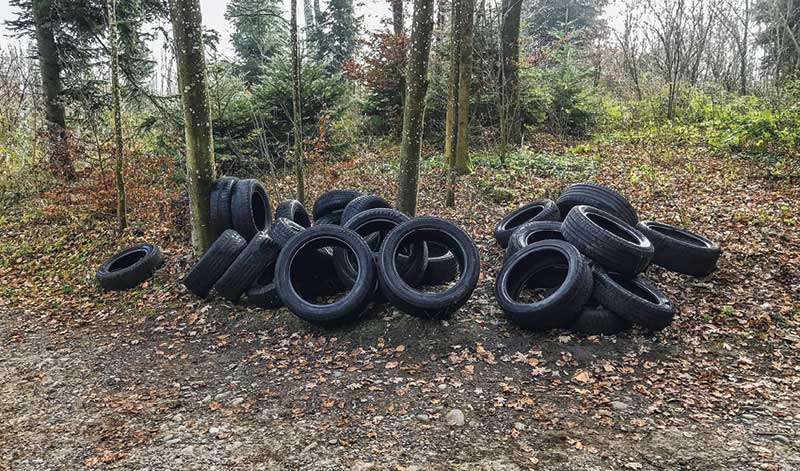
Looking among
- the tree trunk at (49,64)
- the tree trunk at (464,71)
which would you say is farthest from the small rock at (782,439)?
the tree trunk at (49,64)

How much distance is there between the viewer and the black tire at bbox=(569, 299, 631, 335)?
559cm

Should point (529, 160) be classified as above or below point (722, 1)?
below

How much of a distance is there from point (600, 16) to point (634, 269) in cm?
3244

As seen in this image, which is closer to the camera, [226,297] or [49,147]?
[226,297]

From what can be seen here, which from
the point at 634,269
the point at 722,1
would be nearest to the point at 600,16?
the point at 722,1

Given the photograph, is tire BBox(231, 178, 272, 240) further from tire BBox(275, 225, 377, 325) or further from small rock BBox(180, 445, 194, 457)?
small rock BBox(180, 445, 194, 457)

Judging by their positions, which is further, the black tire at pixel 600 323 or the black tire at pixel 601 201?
the black tire at pixel 601 201

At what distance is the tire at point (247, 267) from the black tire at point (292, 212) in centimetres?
124

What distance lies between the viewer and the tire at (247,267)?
22.5 ft

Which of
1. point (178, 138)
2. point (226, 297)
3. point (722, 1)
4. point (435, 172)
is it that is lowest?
point (226, 297)

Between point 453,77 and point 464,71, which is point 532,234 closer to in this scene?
point 453,77

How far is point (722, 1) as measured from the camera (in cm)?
1798

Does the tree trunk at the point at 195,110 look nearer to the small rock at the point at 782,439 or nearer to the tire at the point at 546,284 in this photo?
the tire at the point at 546,284

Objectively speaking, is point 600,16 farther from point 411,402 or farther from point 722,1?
point 411,402
